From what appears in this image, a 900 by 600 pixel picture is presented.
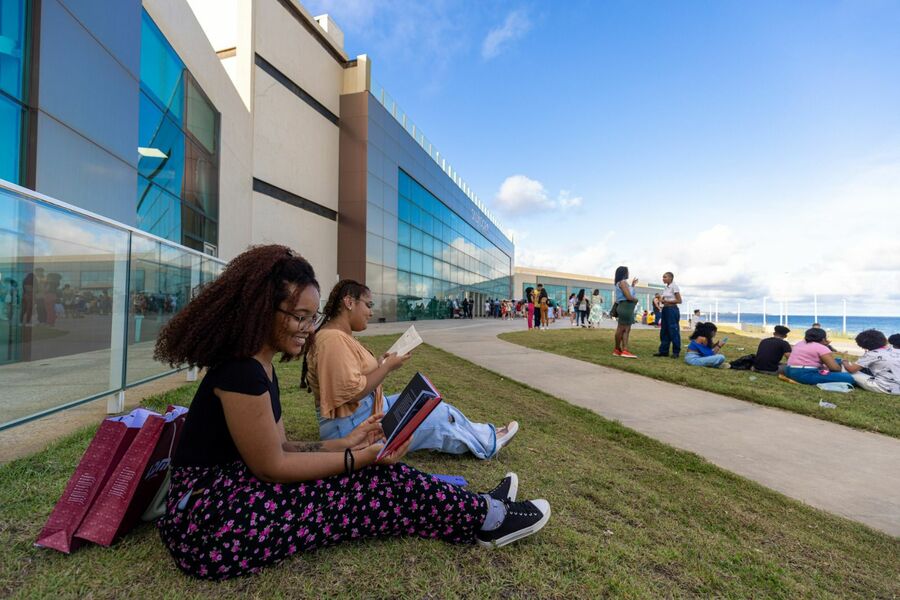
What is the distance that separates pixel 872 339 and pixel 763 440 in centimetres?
454

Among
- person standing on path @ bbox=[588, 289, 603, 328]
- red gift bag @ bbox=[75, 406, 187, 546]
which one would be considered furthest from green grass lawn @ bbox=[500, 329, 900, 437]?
person standing on path @ bbox=[588, 289, 603, 328]

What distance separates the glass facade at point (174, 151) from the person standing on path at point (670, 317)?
11.7 meters

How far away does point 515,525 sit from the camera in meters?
2.04

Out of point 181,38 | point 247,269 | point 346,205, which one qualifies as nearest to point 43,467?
point 247,269

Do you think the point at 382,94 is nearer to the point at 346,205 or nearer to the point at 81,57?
the point at 346,205

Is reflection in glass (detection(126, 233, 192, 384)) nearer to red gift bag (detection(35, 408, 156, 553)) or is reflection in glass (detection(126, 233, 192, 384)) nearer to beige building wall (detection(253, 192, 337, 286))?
red gift bag (detection(35, 408, 156, 553))

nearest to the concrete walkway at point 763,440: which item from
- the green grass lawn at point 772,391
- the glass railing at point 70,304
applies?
the green grass lawn at point 772,391

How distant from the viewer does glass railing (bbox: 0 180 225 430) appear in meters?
3.05

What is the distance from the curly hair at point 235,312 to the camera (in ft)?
5.56

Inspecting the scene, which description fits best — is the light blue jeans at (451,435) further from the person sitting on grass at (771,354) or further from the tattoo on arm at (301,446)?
the person sitting on grass at (771,354)

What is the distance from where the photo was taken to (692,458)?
11.8 feet

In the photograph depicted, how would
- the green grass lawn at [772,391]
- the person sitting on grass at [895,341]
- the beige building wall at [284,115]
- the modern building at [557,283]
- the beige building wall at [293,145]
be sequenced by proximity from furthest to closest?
the modern building at [557,283] < the beige building wall at [293,145] < the beige building wall at [284,115] < the person sitting on grass at [895,341] < the green grass lawn at [772,391]

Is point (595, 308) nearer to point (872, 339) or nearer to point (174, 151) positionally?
point (872, 339)

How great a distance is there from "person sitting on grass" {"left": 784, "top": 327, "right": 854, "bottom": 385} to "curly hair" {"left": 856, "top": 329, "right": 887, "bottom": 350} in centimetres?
48
